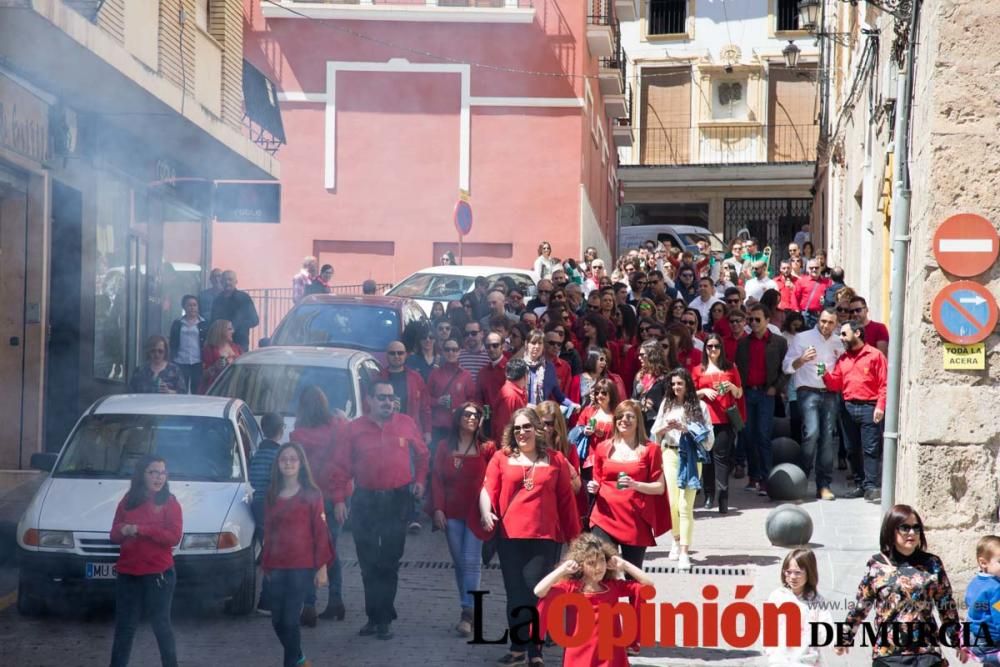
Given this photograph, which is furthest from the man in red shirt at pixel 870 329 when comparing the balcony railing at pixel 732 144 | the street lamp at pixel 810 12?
the balcony railing at pixel 732 144

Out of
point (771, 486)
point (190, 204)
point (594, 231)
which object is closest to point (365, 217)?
point (594, 231)

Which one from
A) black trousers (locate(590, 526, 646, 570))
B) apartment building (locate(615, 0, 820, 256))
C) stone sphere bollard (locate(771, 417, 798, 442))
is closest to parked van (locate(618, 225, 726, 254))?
apartment building (locate(615, 0, 820, 256))

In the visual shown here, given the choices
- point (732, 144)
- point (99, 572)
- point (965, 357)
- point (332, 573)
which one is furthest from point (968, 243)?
point (732, 144)

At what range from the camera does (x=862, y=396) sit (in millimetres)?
13844

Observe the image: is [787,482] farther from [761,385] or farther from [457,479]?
[457,479]

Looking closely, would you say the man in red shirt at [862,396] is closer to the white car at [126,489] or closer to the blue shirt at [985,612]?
the white car at [126,489]

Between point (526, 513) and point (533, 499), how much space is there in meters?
0.09

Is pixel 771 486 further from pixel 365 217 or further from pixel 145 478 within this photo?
pixel 365 217

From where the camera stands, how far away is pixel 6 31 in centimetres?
1128

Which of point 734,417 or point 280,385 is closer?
point 280,385

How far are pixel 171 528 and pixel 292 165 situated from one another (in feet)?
65.5

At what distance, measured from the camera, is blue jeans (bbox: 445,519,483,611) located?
9.51 meters

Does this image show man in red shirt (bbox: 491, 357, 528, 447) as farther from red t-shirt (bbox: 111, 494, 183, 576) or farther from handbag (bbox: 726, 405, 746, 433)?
red t-shirt (bbox: 111, 494, 183, 576)

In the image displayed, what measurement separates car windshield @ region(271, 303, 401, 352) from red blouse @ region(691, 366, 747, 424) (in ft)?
10.4
